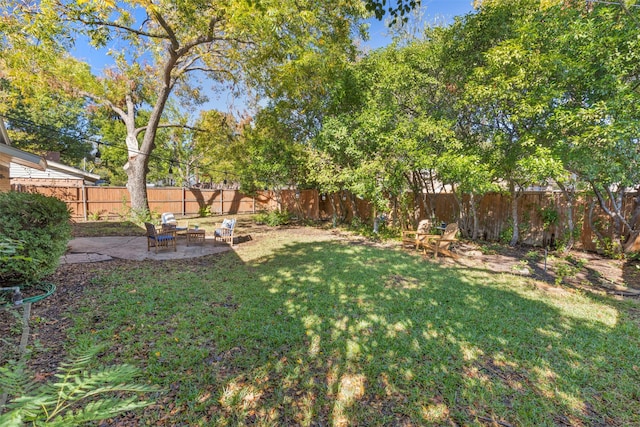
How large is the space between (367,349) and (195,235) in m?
8.14

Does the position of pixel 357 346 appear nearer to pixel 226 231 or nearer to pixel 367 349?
pixel 367 349

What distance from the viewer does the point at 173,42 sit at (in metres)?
9.23

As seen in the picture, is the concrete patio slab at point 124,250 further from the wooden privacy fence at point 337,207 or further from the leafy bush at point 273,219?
the leafy bush at point 273,219

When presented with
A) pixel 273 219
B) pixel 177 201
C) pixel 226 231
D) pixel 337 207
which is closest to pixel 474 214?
pixel 337 207

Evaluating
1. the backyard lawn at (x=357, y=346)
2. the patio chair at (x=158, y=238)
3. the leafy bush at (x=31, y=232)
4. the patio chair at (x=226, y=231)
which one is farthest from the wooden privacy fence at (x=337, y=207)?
the patio chair at (x=226, y=231)

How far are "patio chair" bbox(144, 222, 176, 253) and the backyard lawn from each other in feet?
6.46

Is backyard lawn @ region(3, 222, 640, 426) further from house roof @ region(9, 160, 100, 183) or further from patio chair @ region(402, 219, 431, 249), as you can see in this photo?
house roof @ region(9, 160, 100, 183)

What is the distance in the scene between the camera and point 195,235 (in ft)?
31.8

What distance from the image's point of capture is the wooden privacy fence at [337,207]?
346 inches

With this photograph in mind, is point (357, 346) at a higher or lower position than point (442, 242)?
lower

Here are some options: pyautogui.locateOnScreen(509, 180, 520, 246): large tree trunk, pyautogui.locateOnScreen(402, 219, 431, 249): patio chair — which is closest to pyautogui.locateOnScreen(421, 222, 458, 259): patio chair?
pyautogui.locateOnScreen(402, 219, 431, 249): patio chair

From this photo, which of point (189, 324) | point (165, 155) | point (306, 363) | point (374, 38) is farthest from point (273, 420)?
point (165, 155)

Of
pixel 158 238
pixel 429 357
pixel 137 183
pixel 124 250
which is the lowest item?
pixel 429 357

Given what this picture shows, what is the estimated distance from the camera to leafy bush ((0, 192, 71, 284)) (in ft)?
12.9
